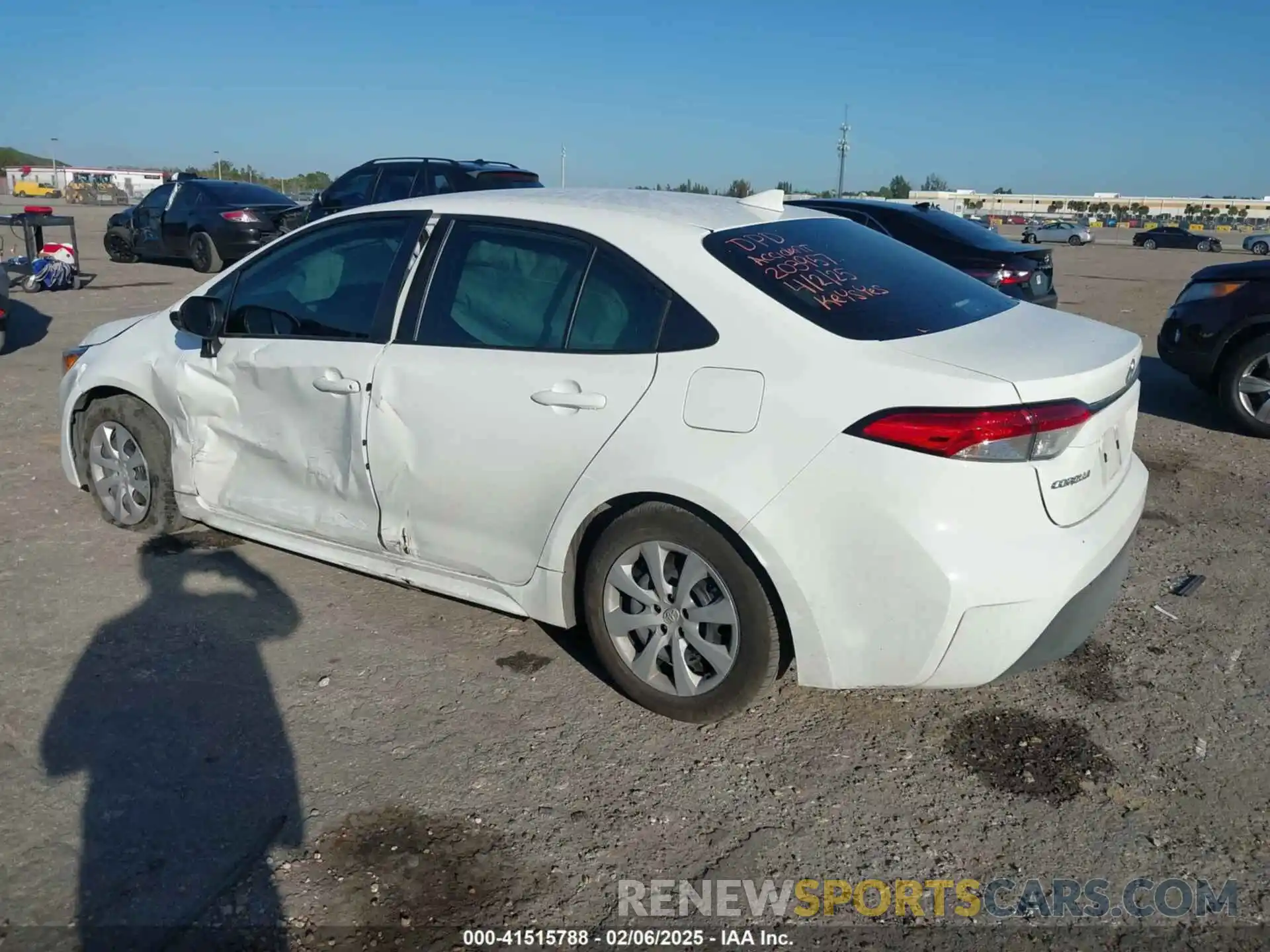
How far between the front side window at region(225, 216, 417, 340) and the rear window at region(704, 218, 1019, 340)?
1.38 meters

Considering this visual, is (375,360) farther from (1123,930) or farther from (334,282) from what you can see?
(1123,930)

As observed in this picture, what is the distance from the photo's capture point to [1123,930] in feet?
8.23

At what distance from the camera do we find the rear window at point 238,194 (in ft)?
54.6

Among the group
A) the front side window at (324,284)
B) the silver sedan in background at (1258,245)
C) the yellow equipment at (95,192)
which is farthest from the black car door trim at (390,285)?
the yellow equipment at (95,192)

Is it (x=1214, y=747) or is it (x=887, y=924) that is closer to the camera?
(x=887, y=924)

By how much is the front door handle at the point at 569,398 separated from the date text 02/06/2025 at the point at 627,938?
61.1 inches

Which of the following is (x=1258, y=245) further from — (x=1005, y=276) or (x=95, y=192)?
(x=95, y=192)

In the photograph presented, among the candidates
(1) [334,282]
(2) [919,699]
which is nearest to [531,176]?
(1) [334,282]

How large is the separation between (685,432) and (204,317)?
7.83 ft

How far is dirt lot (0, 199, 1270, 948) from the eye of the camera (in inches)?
105

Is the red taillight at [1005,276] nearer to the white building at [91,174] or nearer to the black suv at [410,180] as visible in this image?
the black suv at [410,180]

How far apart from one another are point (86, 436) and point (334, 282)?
184 cm

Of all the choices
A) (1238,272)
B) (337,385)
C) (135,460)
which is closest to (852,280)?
(337,385)

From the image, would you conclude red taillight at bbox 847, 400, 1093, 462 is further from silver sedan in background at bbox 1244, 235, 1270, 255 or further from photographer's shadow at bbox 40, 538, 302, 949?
silver sedan in background at bbox 1244, 235, 1270, 255
